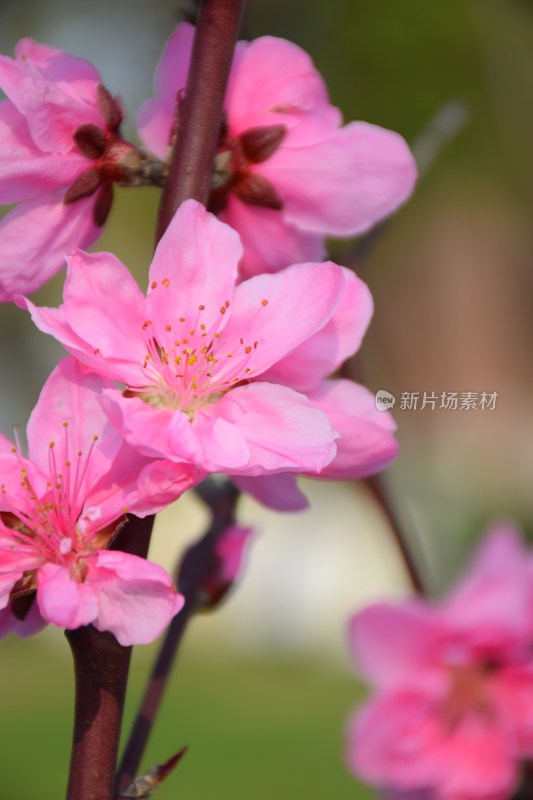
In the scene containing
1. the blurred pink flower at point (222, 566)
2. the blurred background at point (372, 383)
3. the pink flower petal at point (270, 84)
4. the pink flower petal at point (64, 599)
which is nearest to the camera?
the pink flower petal at point (64, 599)

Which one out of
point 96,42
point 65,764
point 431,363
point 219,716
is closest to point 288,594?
point 219,716

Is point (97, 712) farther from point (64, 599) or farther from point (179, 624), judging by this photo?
point (179, 624)

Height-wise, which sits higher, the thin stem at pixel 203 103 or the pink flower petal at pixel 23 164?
the thin stem at pixel 203 103

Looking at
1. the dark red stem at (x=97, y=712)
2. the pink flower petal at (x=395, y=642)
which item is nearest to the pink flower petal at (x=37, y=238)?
the dark red stem at (x=97, y=712)

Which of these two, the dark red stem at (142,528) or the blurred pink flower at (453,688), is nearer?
the dark red stem at (142,528)

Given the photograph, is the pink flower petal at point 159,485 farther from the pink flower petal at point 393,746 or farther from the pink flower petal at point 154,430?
the pink flower petal at point 393,746

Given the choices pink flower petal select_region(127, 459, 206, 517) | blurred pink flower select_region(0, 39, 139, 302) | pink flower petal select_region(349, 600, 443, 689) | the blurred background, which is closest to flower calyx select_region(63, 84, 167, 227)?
blurred pink flower select_region(0, 39, 139, 302)

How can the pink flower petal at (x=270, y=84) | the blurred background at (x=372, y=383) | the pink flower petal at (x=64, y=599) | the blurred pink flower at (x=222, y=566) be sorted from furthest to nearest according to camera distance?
the blurred background at (x=372, y=383) < the blurred pink flower at (x=222, y=566) < the pink flower petal at (x=270, y=84) < the pink flower petal at (x=64, y=599)

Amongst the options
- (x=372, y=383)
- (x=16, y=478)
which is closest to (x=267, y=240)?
(x=16, y=478)
